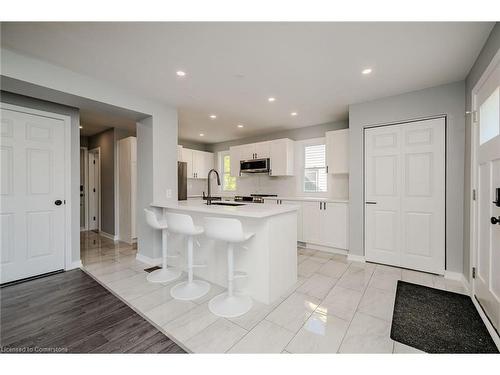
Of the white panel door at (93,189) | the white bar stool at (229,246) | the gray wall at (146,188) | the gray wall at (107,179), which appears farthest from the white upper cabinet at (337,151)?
the white panel door at (93,189)

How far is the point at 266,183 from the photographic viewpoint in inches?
214

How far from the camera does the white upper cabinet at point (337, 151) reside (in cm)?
384

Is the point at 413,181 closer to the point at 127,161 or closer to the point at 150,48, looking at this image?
the point at 150,48

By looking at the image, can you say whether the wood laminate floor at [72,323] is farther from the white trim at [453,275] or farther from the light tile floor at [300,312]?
the white trim at [453,275]

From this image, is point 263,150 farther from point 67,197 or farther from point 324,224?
point 67,197

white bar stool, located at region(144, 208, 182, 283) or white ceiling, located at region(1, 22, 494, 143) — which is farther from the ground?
white ceiling, located at region(1, 22, 494, 143)

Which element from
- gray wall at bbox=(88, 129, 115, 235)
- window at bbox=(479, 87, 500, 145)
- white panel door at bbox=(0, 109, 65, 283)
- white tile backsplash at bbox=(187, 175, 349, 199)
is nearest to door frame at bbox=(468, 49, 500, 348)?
window at bbox=(479, 87, 500, 145)

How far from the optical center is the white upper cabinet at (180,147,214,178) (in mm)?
5824

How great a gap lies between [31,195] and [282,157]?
4181mm

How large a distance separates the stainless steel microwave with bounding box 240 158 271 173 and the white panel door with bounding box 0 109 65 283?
340cm

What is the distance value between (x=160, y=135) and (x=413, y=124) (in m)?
3.73

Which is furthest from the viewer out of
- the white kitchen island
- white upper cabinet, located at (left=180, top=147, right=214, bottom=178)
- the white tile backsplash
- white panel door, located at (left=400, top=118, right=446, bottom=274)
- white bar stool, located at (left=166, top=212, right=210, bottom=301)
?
white upper cabinet, located at (left=180, top=147, right=214, bottom=178)

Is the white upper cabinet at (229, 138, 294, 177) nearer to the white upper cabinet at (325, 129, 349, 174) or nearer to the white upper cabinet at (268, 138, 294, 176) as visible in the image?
the white upper cabinet at (268, 138, 294, 176)

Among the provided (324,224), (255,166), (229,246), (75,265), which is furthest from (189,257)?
(255,166)
